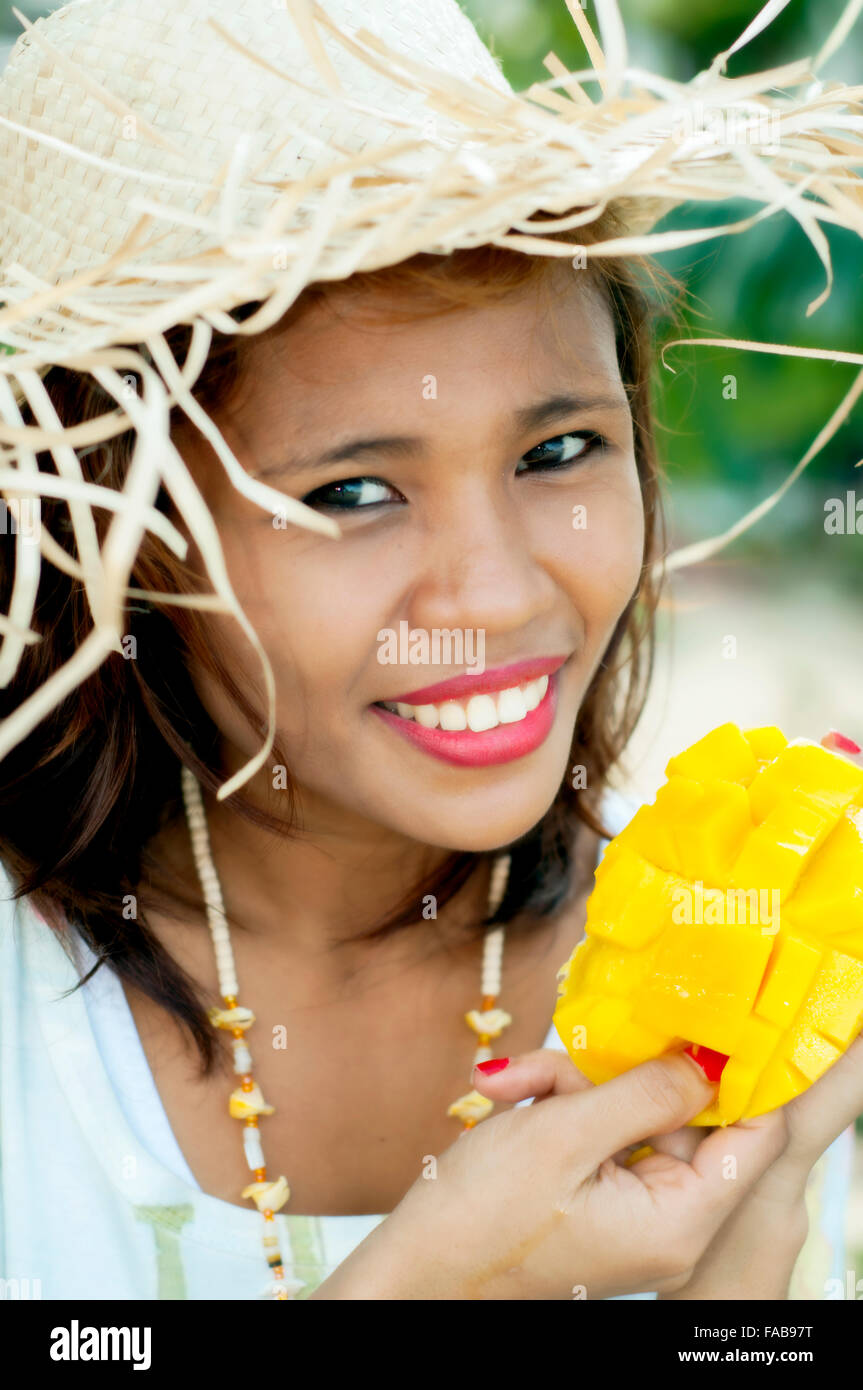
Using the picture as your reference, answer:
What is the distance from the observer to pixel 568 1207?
3.22ft

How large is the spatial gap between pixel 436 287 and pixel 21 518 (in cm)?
36

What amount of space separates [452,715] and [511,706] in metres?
0.06

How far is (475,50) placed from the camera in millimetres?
1091

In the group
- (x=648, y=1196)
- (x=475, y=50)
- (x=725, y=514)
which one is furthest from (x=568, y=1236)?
(x=725, y=514)

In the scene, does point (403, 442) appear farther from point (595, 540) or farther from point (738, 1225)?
point (738, 1225)

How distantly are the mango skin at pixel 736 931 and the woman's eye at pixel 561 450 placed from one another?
0.96ft

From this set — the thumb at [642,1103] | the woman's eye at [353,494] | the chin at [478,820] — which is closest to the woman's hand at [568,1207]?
the thumb at [642,1103]

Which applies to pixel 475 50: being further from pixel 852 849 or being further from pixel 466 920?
pixel 466 920

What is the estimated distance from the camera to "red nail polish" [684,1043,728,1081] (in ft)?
3.29

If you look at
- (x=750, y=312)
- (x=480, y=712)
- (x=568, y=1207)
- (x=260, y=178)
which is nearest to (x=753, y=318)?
(x=750, y=312)

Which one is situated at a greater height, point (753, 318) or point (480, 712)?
point (753, 318)

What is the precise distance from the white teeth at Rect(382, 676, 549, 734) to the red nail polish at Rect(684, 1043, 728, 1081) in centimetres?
32

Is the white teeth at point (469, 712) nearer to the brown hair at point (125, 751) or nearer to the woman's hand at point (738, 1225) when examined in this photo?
the brown hair at point (125, 751)

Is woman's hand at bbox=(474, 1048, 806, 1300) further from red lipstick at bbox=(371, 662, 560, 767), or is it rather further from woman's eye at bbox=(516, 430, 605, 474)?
woman's eye at bbox=(516, 430, 605, 474)
